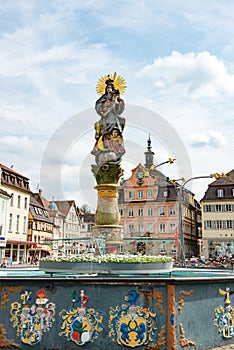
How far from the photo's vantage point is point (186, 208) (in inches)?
2987

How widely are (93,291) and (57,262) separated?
5697 mm

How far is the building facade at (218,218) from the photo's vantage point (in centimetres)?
6288

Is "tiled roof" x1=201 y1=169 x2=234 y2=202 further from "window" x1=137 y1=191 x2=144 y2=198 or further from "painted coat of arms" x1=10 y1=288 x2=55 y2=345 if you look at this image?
"painted coat of arms" x1=10 y1=288 x2=55 y2=345

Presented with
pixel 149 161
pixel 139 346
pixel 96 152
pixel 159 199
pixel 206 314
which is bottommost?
pixel 139 346

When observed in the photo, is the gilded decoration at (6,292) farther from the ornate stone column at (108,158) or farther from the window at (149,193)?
the window at (149,193)

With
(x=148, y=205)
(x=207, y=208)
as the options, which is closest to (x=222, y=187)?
(x=207, y=208)

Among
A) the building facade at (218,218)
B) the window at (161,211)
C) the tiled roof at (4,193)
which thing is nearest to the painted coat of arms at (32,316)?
the tiled roof at (4,193)

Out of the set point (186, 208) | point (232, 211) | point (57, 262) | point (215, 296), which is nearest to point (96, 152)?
point (57, 262)

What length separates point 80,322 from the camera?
8250 millimetres

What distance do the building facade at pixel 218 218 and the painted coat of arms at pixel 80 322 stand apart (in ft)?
186

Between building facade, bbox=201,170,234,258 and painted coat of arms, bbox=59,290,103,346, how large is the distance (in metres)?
56.7

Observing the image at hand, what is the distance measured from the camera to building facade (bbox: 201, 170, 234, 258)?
6288 cm

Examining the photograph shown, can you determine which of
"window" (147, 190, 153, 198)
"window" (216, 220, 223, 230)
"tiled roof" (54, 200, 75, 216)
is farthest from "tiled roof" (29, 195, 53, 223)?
"window" (216, 220, 223, 230)

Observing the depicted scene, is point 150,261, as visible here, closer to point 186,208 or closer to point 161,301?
point 161,301
